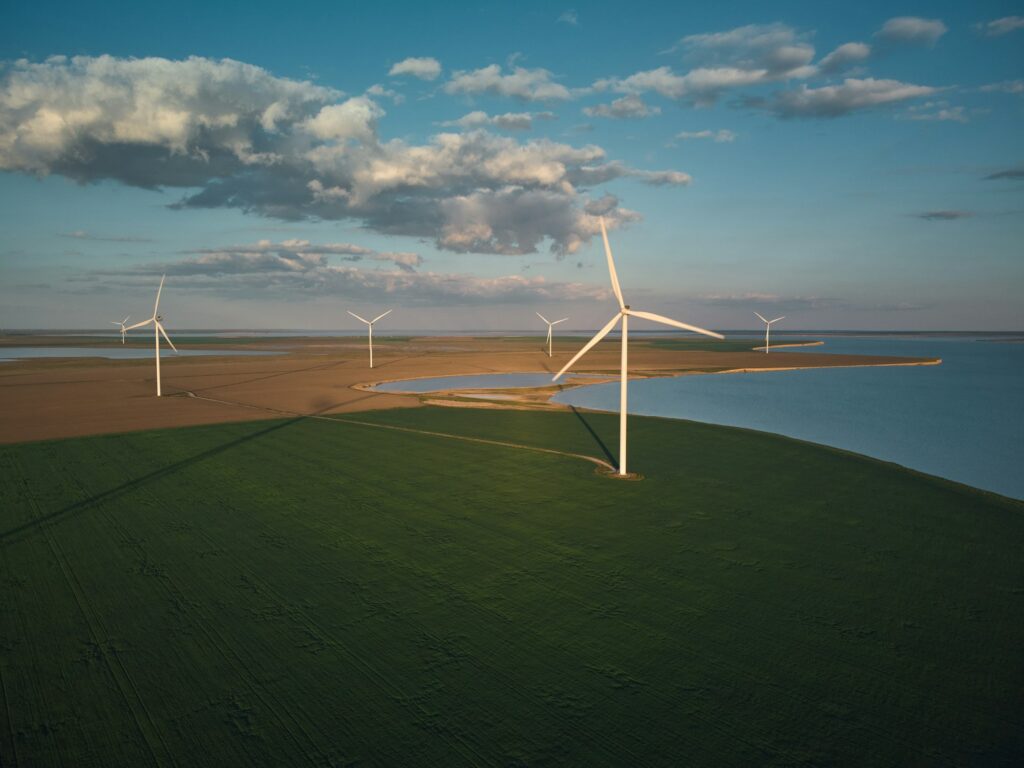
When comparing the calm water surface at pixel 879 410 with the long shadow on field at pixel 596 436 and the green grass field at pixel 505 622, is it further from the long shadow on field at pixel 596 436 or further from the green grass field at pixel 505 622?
the green grass field at pixel 505 622

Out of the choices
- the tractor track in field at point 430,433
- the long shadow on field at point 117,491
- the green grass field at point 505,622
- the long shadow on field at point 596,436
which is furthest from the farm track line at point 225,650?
the long shadow on field at point 596,436

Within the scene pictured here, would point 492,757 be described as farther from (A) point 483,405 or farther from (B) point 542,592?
(A) point 483,405

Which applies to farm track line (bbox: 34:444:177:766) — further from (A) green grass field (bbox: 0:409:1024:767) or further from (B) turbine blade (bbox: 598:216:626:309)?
(B) turbine blade (bbox: 598:216:626:309)

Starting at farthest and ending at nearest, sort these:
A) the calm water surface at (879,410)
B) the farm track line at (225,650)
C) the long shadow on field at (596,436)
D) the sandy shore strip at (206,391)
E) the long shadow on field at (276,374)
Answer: the long shadow on field at (276,374)
the sandy shore strip at (206,391)
the calm water surface at (879,410)
the long shadow on field at (596,436)
the farm track line at (225,650)

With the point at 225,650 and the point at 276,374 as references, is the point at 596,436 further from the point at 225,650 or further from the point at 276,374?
the point at 276,374

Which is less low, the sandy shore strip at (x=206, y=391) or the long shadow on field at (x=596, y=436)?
the sandy shore strip at (x=206, y=391)

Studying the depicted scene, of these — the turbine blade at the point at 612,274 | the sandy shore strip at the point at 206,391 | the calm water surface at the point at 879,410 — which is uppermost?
the turbine blade at the point at 612,274
